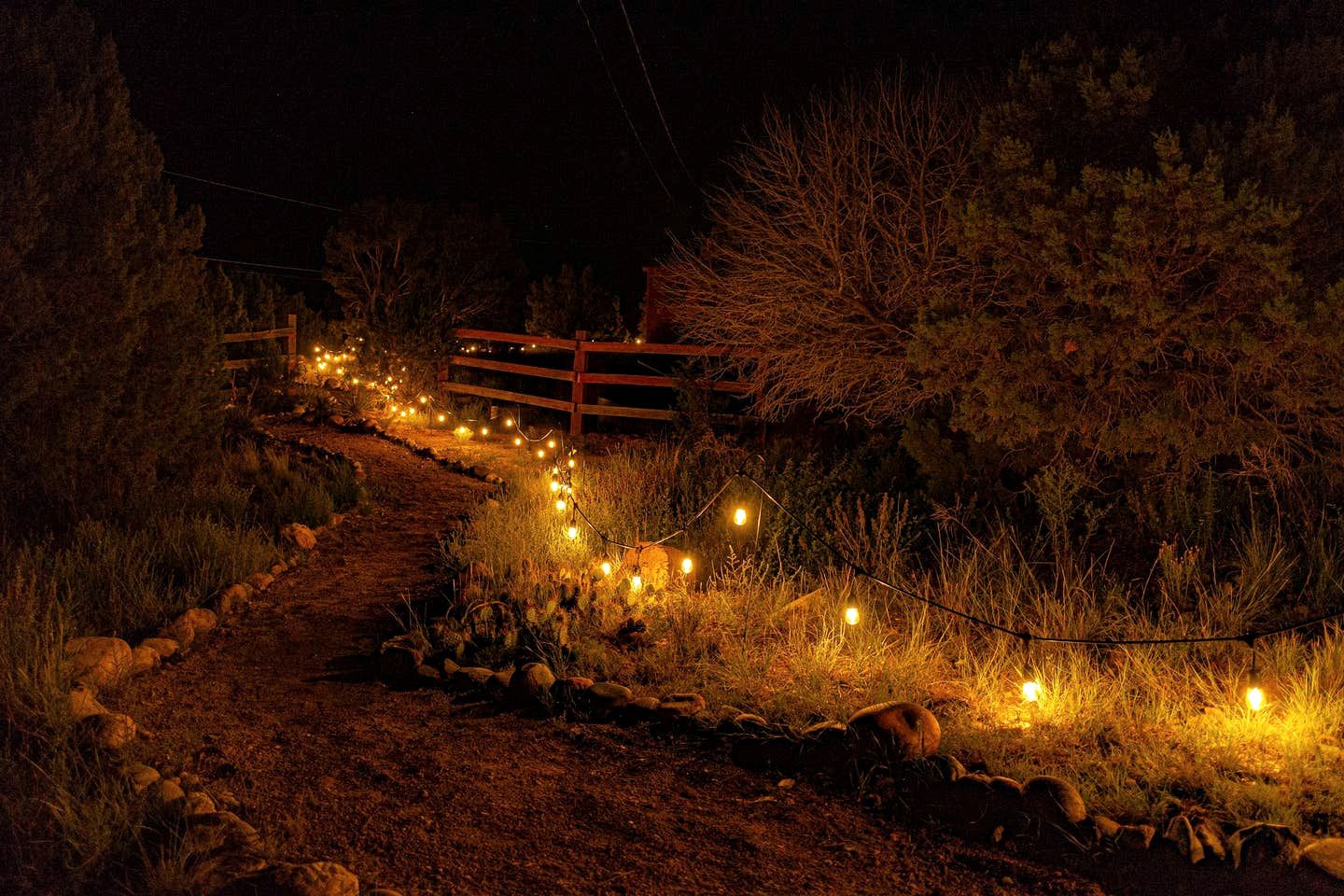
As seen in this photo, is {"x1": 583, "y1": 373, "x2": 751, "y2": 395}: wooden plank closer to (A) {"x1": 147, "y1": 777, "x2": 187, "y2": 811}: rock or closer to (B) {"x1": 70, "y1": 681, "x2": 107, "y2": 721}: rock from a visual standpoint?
(B) {"x1": 70, "y1": 681, "x2": 107, "y2": 721}: rock

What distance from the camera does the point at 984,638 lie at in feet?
21.1

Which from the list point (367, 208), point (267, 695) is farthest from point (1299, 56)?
point (367, 208)

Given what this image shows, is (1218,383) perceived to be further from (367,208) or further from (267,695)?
(367,208)

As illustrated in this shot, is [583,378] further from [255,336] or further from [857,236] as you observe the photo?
[857,236]

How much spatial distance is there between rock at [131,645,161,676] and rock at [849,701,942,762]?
3825 millimetres

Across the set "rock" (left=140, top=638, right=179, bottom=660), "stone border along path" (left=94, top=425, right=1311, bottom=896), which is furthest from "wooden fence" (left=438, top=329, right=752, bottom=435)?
"stone border along path" (left=94, top=425, right=1311, bottom=896)

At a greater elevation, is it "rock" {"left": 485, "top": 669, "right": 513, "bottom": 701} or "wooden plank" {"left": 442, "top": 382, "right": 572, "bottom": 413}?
"wooden plank" {"left": 442, "top": 382, "right": 572, "bottom": 413}

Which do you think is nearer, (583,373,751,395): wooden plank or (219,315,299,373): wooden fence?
(583,373,751,395): wooden plank

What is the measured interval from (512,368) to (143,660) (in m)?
11.9

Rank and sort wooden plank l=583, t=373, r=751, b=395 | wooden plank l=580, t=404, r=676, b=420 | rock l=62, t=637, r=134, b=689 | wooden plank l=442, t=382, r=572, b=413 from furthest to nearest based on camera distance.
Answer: wooden plank l=442, t=382, r=572, b=413 < wooden plank l=580, t=404, r=676, b=420 < wooden plank l=583, t=373, r=751, b=395 < rock l=62, t=637, r=134, b=689

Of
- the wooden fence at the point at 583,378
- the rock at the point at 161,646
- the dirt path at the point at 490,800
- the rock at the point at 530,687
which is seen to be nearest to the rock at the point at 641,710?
the dirt path at the point at 490,800

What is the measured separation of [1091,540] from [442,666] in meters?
5.13

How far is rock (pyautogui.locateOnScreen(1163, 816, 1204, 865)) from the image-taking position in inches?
158

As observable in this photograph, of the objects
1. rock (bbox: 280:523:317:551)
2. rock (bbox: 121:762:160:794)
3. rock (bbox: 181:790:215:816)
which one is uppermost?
rock (bbox: 280:523:317:551)
